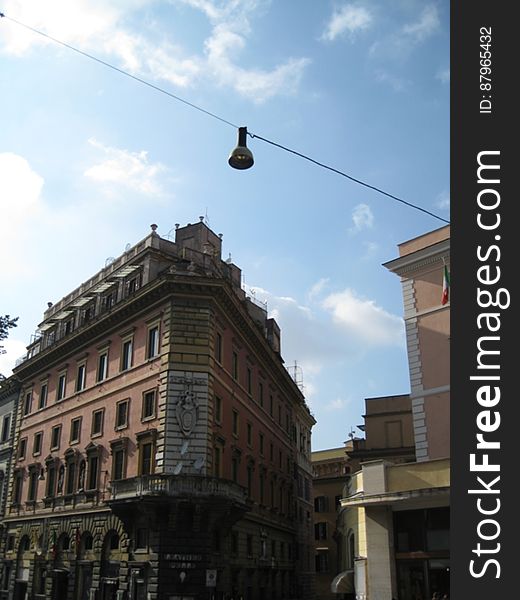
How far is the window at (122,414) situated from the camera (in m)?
35.3

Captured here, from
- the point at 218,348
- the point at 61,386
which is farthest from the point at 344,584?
the point at 61,386

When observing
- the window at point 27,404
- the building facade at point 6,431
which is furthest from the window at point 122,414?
the window at point 27,404

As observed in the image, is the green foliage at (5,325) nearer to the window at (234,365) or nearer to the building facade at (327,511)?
the window at (234,365)

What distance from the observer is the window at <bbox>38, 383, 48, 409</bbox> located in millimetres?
45953

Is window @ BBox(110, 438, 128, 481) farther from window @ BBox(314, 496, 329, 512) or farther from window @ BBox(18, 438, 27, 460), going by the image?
window @ BBox(314, 496, 329, 512)

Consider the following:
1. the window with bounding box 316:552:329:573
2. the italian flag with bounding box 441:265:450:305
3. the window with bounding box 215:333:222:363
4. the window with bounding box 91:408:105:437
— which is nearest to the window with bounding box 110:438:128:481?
the window with bounding box 91:408:105:437

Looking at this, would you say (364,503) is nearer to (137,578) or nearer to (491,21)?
(137,578)

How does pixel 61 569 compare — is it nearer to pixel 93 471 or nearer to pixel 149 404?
pixel 93 471

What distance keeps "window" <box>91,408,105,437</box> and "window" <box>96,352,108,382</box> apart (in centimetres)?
197

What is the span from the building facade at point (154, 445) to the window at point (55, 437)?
0.15 metres

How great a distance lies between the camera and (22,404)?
49.4m

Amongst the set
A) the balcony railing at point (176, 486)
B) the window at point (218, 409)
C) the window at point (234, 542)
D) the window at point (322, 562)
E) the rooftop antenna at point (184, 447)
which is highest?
the window at point (218, 409)

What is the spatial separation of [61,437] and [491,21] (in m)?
38.2

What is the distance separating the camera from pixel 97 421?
3819 cm
